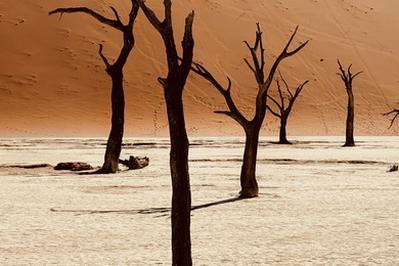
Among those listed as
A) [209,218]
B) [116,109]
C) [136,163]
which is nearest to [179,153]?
[209,218]

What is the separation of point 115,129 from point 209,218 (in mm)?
9226

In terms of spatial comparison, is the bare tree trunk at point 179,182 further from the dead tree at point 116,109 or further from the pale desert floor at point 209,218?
the dead tree at point 116,109

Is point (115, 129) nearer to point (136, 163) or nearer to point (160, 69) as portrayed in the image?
point (136, 163)

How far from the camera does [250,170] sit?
47.0ft

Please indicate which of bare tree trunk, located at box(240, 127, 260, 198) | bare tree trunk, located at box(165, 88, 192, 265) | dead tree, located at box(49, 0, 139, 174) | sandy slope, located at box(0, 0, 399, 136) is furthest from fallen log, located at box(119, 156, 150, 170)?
sandy slope, located at box(0, 0, 399, 136)

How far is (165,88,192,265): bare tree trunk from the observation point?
637 centimetres

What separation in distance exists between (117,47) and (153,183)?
3896 centimetres

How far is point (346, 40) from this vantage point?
67500 millimetres

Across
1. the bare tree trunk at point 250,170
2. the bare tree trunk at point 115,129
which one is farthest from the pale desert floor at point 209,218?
the bare tree trunk at point 115,129

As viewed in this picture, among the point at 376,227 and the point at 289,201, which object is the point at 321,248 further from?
the point at 289,201

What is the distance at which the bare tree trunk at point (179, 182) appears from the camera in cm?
637

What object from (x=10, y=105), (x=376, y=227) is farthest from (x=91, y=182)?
(x=10, y=105)

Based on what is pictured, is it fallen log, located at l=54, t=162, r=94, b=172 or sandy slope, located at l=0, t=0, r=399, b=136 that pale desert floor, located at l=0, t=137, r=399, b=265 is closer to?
fallen log, located at l=54, t=162, r=94, b=172

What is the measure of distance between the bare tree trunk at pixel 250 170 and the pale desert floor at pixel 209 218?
0.24m
